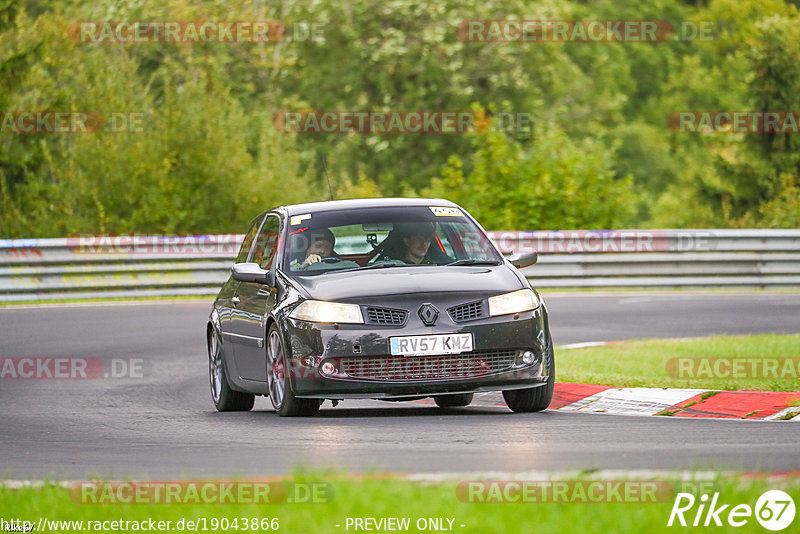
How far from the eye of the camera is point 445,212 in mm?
11883

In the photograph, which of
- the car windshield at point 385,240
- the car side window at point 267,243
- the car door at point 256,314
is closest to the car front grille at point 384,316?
the car windshield at point 385,240

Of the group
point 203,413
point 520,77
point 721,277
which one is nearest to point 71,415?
point 203,413

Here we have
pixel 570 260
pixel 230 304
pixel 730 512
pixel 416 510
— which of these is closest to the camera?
pixel 730 512

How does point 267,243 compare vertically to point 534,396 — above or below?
above

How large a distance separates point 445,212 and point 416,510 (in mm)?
5880

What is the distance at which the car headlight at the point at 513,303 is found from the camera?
1045 cm

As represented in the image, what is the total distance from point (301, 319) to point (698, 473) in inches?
158

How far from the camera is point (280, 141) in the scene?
36.5m

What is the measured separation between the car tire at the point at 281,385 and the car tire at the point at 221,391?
1188 millimetres

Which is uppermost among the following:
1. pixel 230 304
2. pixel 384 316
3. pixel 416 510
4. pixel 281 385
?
pixel 416 510

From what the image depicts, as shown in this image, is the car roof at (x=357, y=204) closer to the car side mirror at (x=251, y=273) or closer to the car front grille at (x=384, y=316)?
the car side mirror at (x=251, y=273)

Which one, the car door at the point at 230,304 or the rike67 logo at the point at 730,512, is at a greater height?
the rike67 logo at the point at 730,512

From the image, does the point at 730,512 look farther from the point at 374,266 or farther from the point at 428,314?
the point at 374,266

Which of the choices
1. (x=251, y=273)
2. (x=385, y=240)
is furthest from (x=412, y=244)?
(x=251, y=273)
